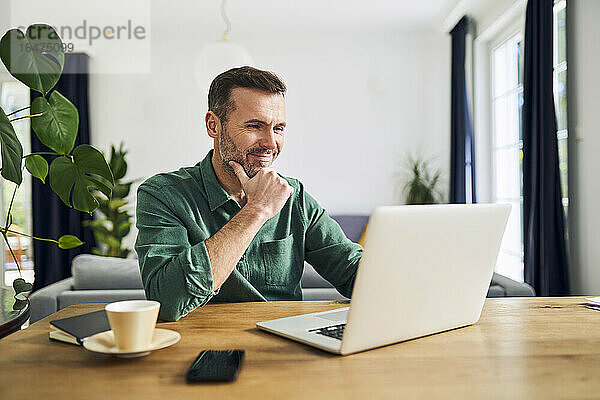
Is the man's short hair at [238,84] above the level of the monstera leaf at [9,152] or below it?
above

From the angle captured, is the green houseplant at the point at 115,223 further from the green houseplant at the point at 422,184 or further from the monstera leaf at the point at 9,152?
the monstera leaf at the point at 9,152

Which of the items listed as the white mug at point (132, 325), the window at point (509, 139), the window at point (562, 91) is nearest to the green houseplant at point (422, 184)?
the window at point (509, 139)

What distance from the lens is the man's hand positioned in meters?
1.31

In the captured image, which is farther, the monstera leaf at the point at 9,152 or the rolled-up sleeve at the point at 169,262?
the monstera leaf at the point at 9,152

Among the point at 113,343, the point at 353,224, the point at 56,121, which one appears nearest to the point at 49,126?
the point at 56,121

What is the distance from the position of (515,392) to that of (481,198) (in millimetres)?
4403

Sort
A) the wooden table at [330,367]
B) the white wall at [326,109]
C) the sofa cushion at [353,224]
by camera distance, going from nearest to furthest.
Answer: the wooden table at [330,367] → the sofa cushion at [353,224] → the white wall at [326,109]

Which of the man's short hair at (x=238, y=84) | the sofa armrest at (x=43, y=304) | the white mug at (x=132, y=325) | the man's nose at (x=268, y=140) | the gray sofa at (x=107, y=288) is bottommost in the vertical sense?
the sofa armrest at (x=43, y=304)

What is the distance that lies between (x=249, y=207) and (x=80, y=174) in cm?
46

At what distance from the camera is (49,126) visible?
1.41 metres

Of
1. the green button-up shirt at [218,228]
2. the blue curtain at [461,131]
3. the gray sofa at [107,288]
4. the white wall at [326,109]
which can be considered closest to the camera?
the green button-up shirt at [218,228]

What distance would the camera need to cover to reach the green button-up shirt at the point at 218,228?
1227mm

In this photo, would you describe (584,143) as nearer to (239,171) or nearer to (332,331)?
(239,171)

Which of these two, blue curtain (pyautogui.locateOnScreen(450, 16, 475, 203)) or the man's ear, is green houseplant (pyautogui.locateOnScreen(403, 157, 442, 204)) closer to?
blue curtain (pyautogui.locateOnScreen(450, 16, 475, 203))
